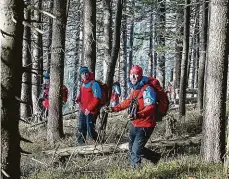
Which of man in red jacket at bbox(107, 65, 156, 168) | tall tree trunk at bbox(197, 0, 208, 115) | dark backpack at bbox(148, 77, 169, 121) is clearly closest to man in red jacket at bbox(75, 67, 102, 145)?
man in red jacket at bbox(107, 65, 156, 168)

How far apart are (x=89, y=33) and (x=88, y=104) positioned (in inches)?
75.3

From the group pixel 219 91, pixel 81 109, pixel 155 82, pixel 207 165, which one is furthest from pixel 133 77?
pixel 81 109

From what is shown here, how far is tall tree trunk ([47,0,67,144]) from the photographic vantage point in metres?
11.4

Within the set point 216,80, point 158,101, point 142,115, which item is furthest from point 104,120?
point 216,80

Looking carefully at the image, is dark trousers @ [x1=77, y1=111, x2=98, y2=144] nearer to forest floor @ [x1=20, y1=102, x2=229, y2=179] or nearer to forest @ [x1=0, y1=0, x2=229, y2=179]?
forest @ [x1=0, y1=0, x2=229, y2=179]

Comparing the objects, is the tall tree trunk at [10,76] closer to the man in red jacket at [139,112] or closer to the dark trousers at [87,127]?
the man in red jacket at [139,112]

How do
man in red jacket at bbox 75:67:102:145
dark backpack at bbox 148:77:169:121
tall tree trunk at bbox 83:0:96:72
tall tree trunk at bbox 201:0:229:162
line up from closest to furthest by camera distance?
1. tall tree trunk at bbox 201:0:229:162
2. dark backpack at bbox 148:77:169:121
3. man in red jacket at bbox 75:67:102:145
4. tall tree trunk at bbox 83:0:96:72

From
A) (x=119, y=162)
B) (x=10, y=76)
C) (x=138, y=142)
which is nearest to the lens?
(x=10, y=76)

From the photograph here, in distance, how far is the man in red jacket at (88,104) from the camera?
10.8m

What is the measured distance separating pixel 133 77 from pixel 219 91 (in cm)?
152

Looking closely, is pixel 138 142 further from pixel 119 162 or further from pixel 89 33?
pixel 89 33

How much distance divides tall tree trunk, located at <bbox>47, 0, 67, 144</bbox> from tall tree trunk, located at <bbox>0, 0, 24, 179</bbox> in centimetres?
731

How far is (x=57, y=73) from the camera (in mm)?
11617

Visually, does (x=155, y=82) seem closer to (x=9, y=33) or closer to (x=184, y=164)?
(x=184, y=164)
